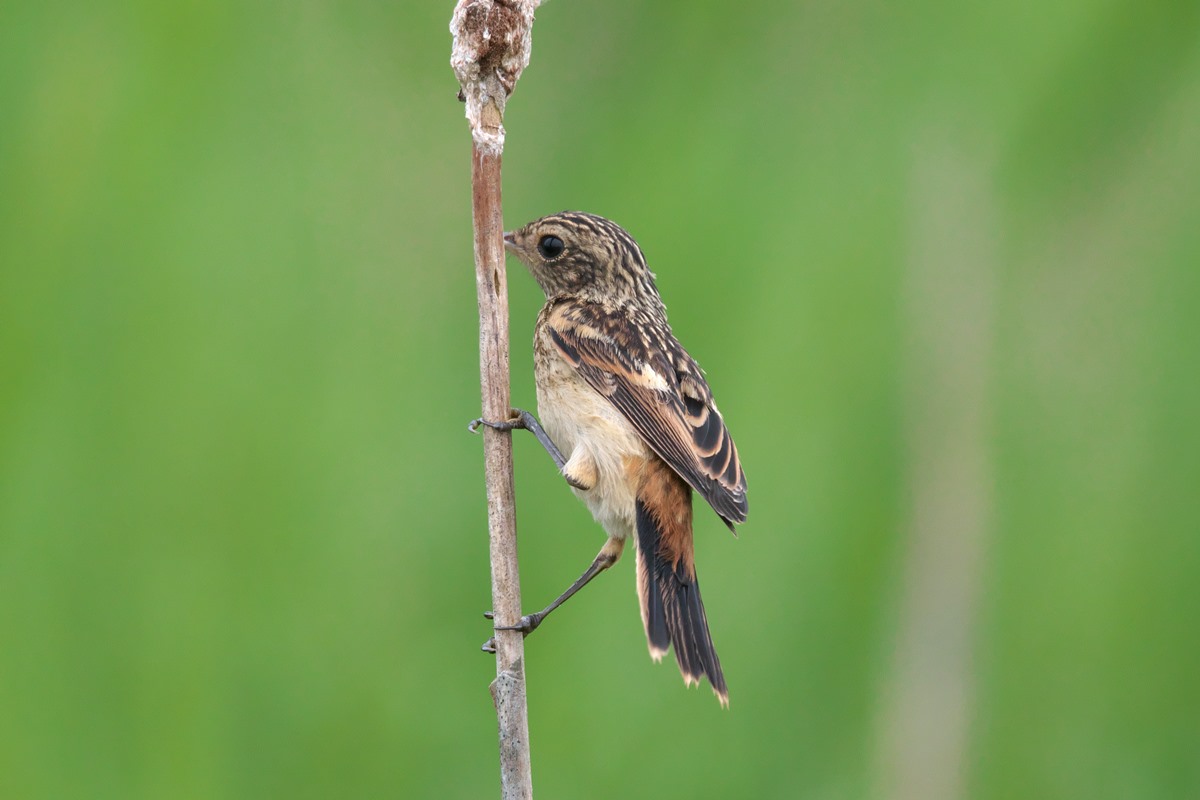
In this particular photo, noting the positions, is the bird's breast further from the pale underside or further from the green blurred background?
the green blurred background

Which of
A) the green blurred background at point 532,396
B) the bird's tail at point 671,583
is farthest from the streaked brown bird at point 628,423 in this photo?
the green blurred background at point 532,396

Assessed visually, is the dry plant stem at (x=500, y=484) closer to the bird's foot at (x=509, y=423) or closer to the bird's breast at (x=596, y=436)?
the bird's foot at (x=509, y=423)

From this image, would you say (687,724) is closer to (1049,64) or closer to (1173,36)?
(1049,64)

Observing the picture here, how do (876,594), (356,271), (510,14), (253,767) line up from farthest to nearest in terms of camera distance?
(356,271)
(876,594)
(253,767)
(510,14)

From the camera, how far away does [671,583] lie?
2746mm

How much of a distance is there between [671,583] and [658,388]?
21.4 inches

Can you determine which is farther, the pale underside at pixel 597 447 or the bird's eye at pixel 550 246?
the bird's eye at pixel 550 246

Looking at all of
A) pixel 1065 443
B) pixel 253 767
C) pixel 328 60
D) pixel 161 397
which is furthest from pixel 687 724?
pixel 328 60

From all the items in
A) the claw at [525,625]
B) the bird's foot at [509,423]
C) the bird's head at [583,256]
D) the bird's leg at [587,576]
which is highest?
the bird's head at [583,256]

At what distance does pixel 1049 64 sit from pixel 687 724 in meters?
2.24

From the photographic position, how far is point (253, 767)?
2961mm

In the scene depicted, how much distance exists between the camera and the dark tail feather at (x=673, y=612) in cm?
255

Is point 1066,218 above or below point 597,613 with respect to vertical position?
above

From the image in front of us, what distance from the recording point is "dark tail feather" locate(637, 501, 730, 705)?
2.55 meters
